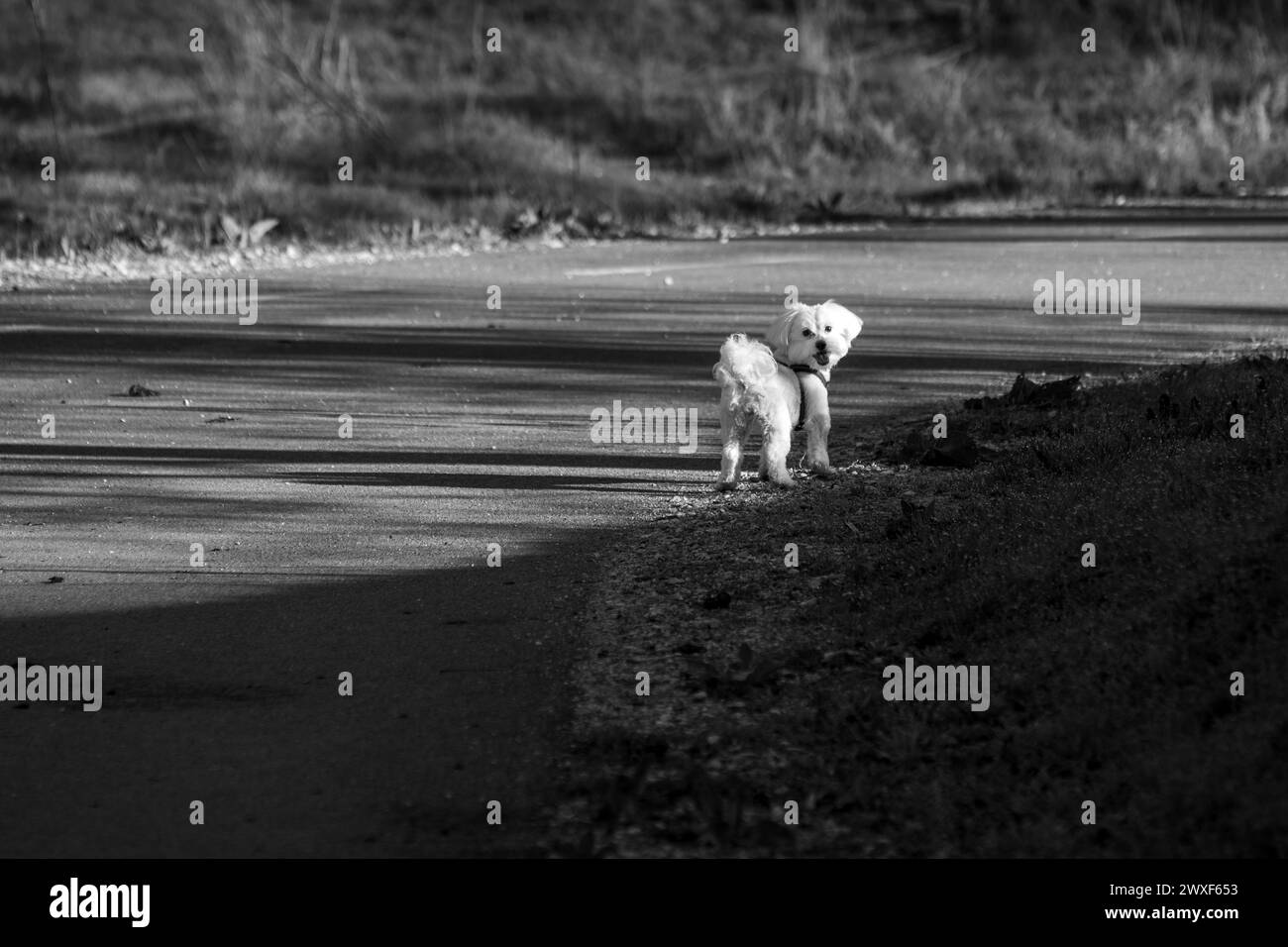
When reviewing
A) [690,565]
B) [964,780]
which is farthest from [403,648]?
[964,780]

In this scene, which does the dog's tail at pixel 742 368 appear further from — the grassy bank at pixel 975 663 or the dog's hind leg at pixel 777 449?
the grassy bank at pixel 975 663

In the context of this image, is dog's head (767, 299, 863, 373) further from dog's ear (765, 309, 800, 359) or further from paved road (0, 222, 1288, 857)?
paved road (0, 222, 1288, 857)

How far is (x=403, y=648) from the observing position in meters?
7.32

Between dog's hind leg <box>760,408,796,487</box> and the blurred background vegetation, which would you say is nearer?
dog's hind leg <box>760,408,796,487</box>

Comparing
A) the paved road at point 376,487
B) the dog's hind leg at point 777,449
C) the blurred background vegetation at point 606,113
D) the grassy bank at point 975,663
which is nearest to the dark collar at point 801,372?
the dog's hind leg at point 777,449

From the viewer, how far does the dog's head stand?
981 centimetres

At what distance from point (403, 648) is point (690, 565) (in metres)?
1.73

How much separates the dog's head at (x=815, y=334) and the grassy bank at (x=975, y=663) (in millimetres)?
837

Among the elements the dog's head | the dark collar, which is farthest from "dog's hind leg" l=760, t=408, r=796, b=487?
the dog's head

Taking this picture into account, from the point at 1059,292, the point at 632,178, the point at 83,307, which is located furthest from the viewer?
the point at 632,178


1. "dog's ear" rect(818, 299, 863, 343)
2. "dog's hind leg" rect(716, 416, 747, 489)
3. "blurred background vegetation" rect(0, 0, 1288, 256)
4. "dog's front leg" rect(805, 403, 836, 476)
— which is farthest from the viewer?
"blurred background vegetation" rect(0, 0, 1288, 256)

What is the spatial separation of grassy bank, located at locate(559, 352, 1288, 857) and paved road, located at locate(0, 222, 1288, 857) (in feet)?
1.37

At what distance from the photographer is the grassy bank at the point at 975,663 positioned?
211 inches

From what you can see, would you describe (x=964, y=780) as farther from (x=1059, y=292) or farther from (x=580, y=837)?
(x=1059, y=292)
